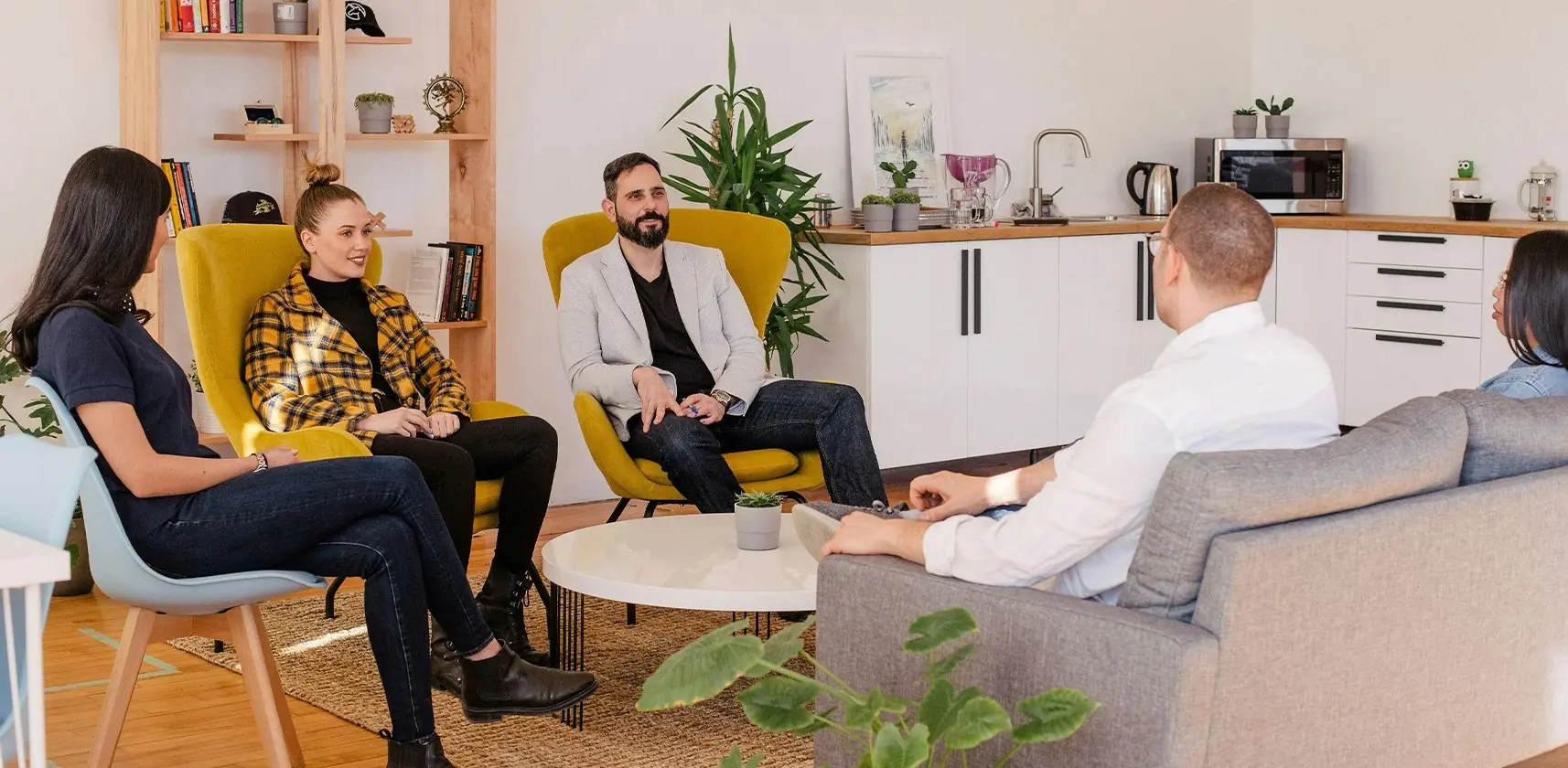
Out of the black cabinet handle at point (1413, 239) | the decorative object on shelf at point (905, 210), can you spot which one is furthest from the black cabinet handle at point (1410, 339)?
the decorative object on shelf at point (905, 210)

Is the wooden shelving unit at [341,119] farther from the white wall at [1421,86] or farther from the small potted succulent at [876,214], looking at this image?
the white wall at [1421,86]

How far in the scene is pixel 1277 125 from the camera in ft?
23.1

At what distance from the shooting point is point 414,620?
9.44ft

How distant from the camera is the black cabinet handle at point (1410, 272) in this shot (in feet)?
20.2

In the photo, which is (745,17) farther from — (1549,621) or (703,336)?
(1549,621)

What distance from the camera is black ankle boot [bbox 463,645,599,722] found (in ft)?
10.0

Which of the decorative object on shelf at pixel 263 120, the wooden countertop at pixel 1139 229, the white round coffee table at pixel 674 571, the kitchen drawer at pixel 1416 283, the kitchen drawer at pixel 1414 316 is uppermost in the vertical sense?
the decorative object on shelf at pixel 263 120

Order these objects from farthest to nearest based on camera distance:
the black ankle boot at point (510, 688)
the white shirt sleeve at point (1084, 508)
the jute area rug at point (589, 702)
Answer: the jute area rug at point (589, 702)
the black ankle boot at point (510, 688)
the white shirt sleeve at point (1084, 508)

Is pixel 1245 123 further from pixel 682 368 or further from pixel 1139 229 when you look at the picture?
pixel 682 368

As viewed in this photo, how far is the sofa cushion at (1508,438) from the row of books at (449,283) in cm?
315

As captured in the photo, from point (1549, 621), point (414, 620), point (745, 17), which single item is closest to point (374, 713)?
point (414, 620)

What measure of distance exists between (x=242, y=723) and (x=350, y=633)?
2.12 feet

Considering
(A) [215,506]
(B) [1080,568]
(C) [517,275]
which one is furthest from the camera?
(C) [517,275]

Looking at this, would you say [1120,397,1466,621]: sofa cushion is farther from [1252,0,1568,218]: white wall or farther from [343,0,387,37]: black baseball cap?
[1252,0,1568,218]: white wall
